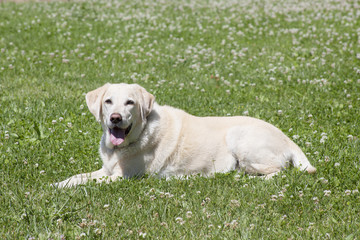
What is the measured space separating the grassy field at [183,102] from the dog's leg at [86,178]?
0.21 m

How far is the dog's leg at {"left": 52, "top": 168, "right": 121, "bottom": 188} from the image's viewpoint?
5.98 metres

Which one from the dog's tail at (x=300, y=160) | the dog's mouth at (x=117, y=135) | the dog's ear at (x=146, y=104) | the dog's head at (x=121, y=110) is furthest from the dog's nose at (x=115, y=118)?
the dog's tail at (x=300, y=160)

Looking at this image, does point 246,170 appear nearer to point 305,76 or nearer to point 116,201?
point 116,201

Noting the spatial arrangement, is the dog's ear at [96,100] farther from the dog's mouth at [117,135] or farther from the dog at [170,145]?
the dog's mouth at [117,135]

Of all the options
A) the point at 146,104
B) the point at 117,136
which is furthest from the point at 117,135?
the point at 146,104

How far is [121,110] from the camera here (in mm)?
6172

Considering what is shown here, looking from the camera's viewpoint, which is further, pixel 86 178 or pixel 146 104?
pixel 146 104

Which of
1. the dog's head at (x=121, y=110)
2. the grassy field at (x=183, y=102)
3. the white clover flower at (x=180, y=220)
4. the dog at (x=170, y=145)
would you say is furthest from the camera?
the dog at (x=170, y=145)

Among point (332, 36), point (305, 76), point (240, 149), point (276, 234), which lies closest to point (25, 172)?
point (240, 149)

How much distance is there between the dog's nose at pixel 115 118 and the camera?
19.9 feet

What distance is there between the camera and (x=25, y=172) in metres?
6.36

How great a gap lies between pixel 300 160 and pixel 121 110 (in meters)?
2.44

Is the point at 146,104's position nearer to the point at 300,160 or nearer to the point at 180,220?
the point at 180,220

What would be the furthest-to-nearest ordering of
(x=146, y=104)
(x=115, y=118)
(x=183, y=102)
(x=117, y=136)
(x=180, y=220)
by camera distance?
1. (x=183, y=102)
2. (x=146, y=104)
3. (x=117, y=136)
4. (x=115, y=118)
5. (x=180, y=220)
